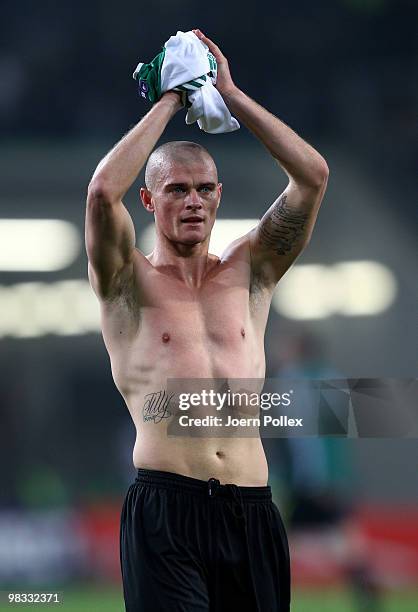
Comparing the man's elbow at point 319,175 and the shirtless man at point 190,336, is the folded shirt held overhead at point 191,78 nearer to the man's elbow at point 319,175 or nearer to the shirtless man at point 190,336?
the shirtless man at point 190,336

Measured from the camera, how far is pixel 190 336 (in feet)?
8.21

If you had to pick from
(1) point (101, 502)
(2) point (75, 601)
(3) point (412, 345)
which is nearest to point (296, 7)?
(3) point (412, 345)

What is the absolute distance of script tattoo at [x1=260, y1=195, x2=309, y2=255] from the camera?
8.51 feet

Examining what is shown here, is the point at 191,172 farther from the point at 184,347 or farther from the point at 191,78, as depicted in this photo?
the point at 184,347

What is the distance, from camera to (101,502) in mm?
5258

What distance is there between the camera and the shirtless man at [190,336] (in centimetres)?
234

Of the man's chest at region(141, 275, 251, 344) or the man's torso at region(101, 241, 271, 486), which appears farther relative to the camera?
the man's chest at region(141, 275, 251, 344)

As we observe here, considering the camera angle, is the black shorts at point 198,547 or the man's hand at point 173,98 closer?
the black shorts at point 198,547

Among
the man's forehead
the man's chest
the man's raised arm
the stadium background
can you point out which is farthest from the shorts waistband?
the stadium background

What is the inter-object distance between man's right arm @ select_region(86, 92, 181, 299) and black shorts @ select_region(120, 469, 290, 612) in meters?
0.48

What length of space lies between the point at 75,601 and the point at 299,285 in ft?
6.56

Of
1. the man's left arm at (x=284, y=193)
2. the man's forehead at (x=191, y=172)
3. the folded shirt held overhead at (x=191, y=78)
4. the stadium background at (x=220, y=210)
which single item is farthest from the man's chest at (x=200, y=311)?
the stadium background at (x=220, y=210)

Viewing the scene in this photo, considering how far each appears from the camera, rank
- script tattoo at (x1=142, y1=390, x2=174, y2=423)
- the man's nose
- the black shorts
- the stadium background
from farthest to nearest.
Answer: the stadium background < the man's nose < script tattoo at (x1=142, y1=390, x2=174, y2=423) < the black shorts

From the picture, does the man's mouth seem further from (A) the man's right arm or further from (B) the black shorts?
(B) the black shorts
